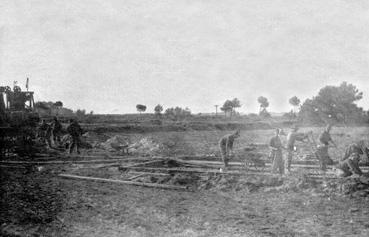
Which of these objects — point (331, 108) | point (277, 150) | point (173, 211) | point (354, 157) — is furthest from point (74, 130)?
point (331, 108)

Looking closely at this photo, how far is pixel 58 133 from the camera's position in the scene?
24.5 meters

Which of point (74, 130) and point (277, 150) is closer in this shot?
point (277, 150)

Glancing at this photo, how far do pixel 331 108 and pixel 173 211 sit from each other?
155ft

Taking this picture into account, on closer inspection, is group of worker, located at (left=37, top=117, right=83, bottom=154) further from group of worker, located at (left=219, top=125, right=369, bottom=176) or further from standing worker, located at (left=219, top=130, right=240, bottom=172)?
group of worker, located at (left=219, top=125, right=369, bottom=176)

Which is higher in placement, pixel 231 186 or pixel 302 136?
pixel 302 136

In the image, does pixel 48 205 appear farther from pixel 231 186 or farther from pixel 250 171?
pixel 250 171

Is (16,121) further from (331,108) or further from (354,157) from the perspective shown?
(331,108)

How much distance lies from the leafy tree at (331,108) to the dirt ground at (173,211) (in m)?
42.2

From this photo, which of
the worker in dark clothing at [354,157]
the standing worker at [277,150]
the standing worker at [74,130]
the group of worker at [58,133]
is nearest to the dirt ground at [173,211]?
the standing worker at [277,150]

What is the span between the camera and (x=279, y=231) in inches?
285

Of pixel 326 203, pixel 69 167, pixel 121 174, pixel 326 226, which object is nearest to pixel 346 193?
pixel 326 203

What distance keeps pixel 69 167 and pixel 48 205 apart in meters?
6.88

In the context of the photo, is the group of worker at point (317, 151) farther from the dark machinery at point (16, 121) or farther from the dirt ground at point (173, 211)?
the dark machinery at point (16, 121)

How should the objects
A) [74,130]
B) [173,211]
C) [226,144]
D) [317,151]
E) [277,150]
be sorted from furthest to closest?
[74,130] → [226,144] → [317,151] → [277,150] → [173,211]
